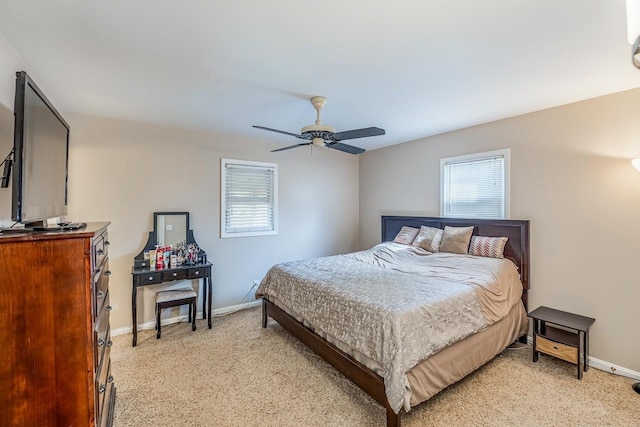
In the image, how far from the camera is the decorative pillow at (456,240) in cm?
359

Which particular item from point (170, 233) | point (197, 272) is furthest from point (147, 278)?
point (170, 233)

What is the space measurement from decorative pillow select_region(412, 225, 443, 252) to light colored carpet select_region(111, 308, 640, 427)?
4.52 feet

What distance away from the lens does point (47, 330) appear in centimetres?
118

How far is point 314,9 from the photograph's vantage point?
1585 millimetres

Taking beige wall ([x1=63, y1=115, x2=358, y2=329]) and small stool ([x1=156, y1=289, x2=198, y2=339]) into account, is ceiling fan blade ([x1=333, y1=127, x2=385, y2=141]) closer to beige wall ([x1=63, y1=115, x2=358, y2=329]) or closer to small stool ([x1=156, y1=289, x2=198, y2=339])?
beige wall ([x1=63, y1=115, x2=358, y2=329])

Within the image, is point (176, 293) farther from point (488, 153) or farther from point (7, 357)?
point (488, 153)

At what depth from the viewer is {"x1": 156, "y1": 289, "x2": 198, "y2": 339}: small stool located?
3301 millimetres

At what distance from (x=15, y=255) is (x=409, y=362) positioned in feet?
6.98

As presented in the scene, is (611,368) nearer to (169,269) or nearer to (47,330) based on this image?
(47,330)

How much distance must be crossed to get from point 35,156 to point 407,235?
397cm

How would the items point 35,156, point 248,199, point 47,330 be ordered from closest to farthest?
point 47,330
point 35,156
point 248,199

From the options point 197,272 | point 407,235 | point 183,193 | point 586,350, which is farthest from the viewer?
point 407,235

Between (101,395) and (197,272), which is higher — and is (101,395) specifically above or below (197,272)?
below

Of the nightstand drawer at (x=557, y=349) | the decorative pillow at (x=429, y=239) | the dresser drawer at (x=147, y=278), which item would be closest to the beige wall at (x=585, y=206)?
the nightstand drawer at (x=557, y=349)
